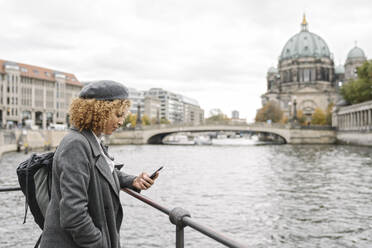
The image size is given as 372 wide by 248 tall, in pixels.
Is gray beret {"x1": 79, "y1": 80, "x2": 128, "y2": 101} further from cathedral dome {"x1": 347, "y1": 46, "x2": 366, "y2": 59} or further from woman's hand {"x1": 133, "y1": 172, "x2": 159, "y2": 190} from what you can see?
cathedral dome {"x1": 347, "y1": 46, "x2": 366, "y2": 59}

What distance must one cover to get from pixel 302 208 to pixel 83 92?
11.5 m

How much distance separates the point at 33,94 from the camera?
252 feet

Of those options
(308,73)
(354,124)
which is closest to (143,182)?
(354,124)

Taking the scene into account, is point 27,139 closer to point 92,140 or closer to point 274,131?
point 274,131

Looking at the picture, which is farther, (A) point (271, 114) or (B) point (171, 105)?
(B) point (171, 105)

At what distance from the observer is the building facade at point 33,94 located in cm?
7081

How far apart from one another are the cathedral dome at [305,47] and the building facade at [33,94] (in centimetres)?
5826

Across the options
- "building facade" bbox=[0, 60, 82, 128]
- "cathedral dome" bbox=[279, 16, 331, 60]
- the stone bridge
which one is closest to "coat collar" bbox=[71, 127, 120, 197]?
the stone bridge

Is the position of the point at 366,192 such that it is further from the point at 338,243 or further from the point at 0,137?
the point at 0,137

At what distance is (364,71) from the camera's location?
60.5m

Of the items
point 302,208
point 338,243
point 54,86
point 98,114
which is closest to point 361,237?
point 338,243

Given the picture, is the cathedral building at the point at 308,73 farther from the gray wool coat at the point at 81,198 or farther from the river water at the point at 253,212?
the gray wool coat at the point at 81,198

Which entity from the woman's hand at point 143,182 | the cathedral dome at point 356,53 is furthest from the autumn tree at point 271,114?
the woman's hand at point 143,182

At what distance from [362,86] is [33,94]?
55136 millimetres
